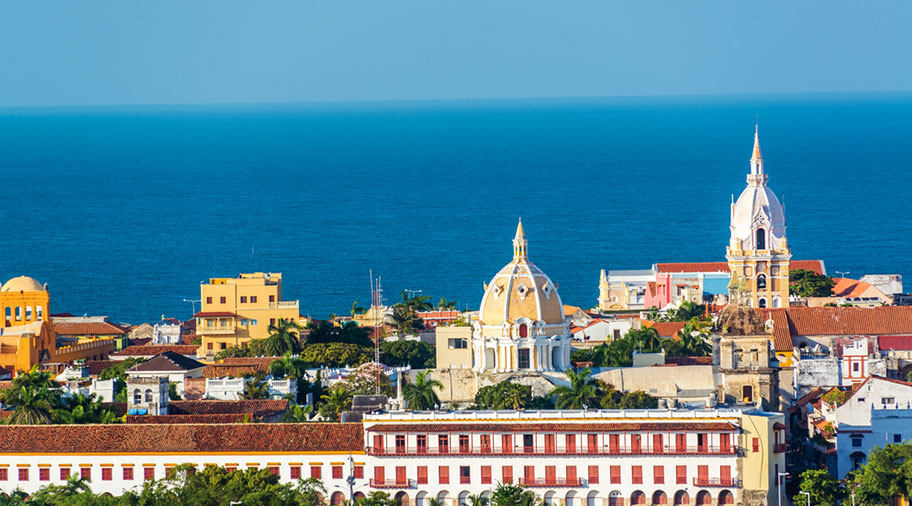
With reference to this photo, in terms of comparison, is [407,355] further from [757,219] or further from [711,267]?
[711,267]

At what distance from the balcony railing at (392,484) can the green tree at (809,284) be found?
7387 centimetres

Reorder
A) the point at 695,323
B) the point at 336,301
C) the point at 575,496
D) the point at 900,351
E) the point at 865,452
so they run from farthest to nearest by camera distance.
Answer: the point at 336,301 < the point at 695,323 < the point at 900,351 < the point at 865,452 < the point at 575,496

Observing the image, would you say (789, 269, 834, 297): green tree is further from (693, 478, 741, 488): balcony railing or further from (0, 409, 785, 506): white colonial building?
(693, 478, 741, 488): balcony railing

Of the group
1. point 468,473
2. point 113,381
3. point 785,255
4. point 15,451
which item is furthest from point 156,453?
point 785,255

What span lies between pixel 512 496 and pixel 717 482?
8614 millimetres

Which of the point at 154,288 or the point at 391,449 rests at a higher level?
the point at 154,288

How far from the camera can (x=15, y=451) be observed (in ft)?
282

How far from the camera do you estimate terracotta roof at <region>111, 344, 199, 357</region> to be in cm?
12850

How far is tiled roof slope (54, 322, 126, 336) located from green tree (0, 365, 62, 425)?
4207cm

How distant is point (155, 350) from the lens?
129 meters

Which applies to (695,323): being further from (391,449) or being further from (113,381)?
(391,449)

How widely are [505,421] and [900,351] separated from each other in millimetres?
41770

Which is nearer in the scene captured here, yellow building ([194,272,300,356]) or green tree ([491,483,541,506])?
green tree ([491,483,541,506])

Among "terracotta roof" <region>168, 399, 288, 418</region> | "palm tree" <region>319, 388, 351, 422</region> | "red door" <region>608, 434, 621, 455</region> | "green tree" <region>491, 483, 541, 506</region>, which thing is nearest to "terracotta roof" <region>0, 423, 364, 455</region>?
"green tree" <region>491, 483, 541, 506</region>
